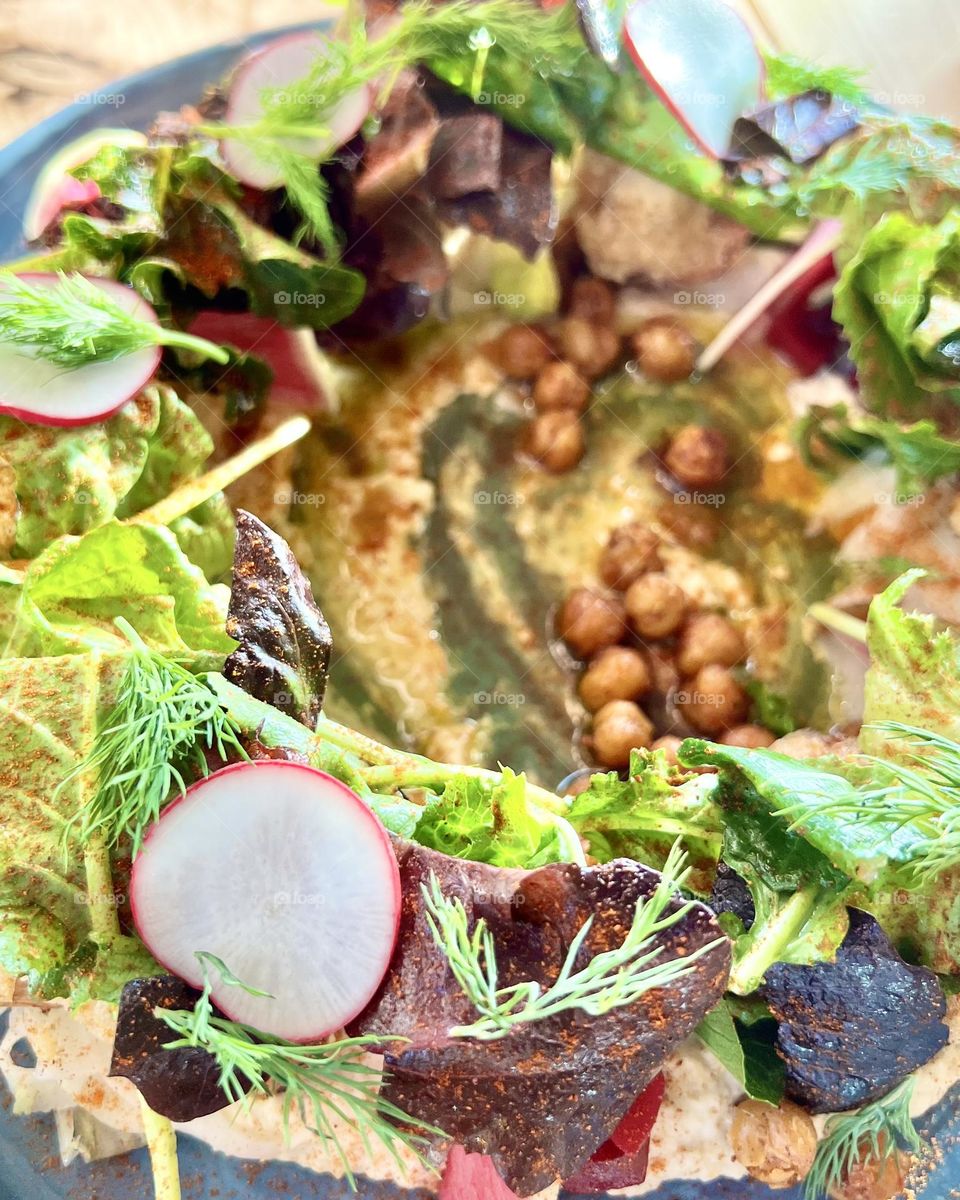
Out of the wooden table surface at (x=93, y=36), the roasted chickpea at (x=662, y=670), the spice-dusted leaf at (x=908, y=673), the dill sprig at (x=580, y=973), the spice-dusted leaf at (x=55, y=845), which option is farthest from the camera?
the wooden table surface at (x=93, y=36)

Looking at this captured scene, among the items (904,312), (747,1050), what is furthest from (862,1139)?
(904,312)

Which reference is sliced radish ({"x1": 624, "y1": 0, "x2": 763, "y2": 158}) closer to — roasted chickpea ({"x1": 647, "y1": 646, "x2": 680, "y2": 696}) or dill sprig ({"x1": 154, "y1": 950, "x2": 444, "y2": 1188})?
roasted chickpea ({"x1": 647, "y1": 646, "x2": 680, "y2": 696})

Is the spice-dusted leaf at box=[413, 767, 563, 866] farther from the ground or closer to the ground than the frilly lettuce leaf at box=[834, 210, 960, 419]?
closer to the ground

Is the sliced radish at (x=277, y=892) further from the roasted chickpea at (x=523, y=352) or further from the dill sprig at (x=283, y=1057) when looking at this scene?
the roasted chickpea at (x=523, y=352)

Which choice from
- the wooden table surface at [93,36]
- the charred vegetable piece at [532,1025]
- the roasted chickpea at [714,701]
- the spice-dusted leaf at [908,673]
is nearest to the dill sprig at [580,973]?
the charred vegetable piece at [532,1025]

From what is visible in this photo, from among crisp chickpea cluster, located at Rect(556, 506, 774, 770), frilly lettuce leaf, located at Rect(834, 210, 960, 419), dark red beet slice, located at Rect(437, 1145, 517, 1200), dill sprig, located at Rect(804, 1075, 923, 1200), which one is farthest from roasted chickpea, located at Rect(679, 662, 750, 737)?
dark red beet slice, located at Rect(437, 1145, 517, 1200)

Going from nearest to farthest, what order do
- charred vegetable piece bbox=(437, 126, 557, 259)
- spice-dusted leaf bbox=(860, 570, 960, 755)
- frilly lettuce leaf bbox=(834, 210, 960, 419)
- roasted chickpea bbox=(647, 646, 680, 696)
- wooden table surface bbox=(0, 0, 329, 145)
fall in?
spice-dusted leaf bbox=(860, 570, 960, 755), frilly lettuce leaf bbox=(834, 210, 960, 419), charred vegetable piece bbox=(437, 126, 557, 259), roasted chickpea bbox=(647, 646, 680, 696), wooden table surface bbox=(0, 0, 329, 145)
